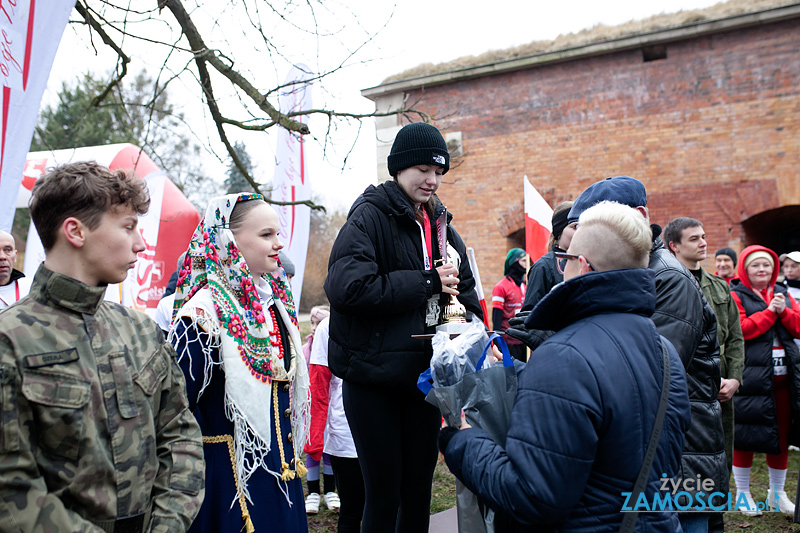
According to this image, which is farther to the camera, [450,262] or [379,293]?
[450,262]

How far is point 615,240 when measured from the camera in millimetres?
1849

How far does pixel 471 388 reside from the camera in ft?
6.24

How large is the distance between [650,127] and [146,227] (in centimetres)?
927

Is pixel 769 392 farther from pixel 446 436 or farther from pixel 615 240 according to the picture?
pixel 446 436

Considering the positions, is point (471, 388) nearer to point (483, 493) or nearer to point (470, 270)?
point (483, 493)

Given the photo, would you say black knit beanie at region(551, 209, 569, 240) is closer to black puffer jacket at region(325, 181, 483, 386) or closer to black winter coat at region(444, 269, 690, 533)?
black puffer jacket at region(325, 181, 483, 386)

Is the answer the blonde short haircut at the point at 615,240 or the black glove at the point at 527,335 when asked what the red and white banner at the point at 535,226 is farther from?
the blonde short haircut at the point at 615,240

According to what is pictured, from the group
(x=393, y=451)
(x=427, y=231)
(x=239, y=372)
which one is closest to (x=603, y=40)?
(x=427, y=231)

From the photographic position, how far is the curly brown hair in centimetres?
170

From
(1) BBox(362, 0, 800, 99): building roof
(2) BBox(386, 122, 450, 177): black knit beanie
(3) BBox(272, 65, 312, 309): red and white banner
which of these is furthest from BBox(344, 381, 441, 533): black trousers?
(1) BBox(362, 0, 800, 99): building roof

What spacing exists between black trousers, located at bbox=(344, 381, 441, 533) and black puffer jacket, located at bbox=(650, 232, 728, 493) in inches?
43.2

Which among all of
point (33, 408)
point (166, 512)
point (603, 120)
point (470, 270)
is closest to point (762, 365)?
point (470, 270)

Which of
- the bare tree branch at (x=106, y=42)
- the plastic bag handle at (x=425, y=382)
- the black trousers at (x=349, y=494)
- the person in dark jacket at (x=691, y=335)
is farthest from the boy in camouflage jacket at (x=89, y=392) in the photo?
the bare tree branch at (x=106, y=42)

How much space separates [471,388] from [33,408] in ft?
3.95
